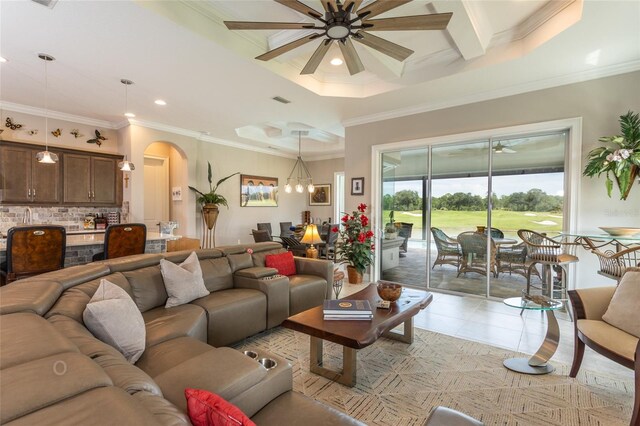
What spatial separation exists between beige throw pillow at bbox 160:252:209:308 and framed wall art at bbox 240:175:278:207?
5.16 meters

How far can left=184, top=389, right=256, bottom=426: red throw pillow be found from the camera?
861 mm

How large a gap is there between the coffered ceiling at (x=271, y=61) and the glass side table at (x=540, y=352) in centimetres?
254

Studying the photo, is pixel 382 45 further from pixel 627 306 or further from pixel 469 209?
pixel 469 209

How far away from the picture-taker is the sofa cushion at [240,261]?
3.55 meters

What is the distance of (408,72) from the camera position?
4098mm

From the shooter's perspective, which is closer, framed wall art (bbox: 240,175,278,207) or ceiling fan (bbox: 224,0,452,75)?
ceiling fan (bbox: 224,0,452,75)

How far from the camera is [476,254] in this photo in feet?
15.5

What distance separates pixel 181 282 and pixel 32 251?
6.05 ft

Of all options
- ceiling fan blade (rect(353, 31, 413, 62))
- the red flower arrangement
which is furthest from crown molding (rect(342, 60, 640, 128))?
ceiling fan blade (rect(353, 31, 413, 62))

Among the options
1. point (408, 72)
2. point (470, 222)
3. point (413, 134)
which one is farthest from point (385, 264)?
point (408, 72)

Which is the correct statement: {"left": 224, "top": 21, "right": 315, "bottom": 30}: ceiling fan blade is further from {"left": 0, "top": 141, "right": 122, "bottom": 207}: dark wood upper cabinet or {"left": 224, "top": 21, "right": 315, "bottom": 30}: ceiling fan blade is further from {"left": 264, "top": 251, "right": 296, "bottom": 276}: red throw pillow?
{"left": 0, "top": 141, "right": 122, "bottom": 207}: dark wood upper cabinet

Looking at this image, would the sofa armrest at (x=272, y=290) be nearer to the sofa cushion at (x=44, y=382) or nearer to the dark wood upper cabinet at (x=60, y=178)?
the sofa cushion at (x=44, y=382)

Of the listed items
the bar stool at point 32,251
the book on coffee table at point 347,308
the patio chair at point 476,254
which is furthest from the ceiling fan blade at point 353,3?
the patio chair at point 476,254

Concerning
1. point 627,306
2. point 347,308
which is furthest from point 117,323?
point 627,306
